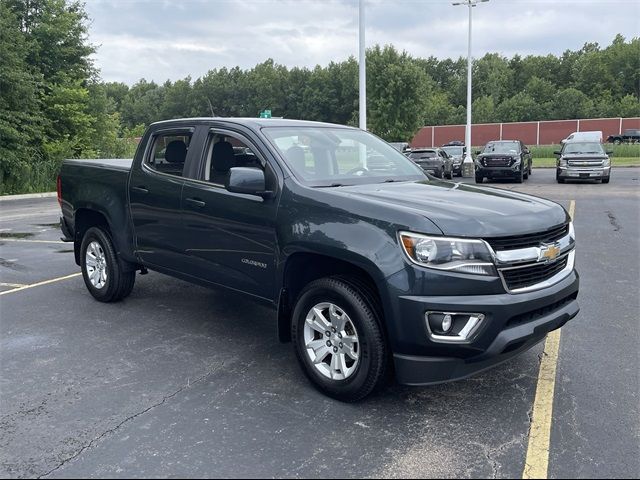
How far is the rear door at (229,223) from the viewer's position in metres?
4.43

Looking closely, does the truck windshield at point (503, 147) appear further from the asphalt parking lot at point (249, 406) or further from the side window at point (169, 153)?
the side window at point (169, 153)

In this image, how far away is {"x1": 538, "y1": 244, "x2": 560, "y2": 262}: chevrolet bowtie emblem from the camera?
12.5 feet

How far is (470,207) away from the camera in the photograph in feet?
12.5

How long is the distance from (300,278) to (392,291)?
0.99m

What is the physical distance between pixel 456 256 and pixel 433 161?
23074mm

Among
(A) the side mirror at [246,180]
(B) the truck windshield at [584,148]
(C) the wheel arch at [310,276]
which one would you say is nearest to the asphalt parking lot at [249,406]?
(C) the wheel arch at [310,276]

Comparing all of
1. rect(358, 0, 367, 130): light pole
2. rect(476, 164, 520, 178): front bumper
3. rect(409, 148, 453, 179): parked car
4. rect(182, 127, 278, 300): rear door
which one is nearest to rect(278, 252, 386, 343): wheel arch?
rect(182, 127, 278, 300): rear door

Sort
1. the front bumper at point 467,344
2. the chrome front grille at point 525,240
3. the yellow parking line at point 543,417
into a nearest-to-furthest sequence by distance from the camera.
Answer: the yellow parking line at point 543,417
the front bumper at point 467,344
the chrome front grille at point 525,240

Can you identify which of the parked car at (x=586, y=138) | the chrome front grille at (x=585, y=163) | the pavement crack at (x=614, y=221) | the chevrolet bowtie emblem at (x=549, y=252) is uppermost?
the parked car at (x=586, y=138)

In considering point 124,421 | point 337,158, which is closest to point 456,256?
point 337,158

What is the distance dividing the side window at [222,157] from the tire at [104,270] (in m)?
1.79

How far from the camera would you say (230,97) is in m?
107

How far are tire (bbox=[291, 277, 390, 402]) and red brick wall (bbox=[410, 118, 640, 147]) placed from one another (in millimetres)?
63114

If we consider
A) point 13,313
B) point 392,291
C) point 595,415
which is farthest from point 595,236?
point 13,313
